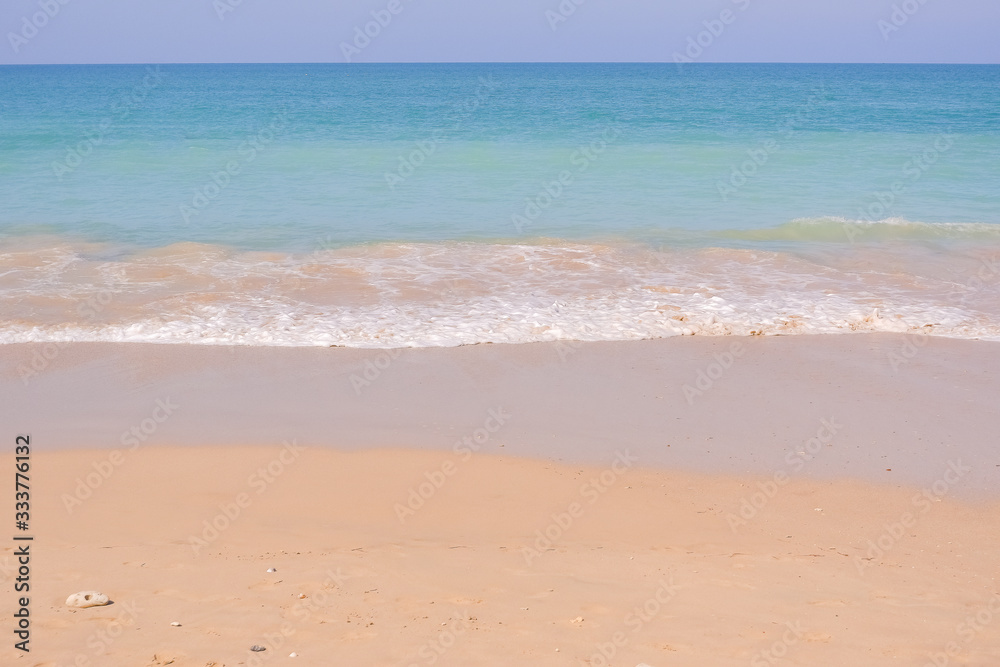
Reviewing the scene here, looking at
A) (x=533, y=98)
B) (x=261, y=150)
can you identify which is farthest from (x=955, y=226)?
(x=533, y=98)

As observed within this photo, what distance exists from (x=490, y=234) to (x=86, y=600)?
35.7ft

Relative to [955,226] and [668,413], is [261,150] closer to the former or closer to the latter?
[955,226]

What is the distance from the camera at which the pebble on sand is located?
12.9ft

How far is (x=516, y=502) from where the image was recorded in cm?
541

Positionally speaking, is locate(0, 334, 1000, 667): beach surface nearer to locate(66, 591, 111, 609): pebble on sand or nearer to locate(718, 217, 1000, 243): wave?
locate(66, 591, 111, 609): pebble on sand

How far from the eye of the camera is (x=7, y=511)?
17.1 feet

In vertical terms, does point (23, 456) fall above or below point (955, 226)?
above

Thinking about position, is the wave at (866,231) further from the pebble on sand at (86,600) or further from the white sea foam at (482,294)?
the pebble on sand at (86,600)

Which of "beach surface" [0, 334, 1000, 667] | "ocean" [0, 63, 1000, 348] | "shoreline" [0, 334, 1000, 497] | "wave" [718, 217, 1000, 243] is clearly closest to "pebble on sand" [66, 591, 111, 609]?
"beach surface" [0, 334, 1000, 667]

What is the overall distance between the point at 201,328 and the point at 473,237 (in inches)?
236

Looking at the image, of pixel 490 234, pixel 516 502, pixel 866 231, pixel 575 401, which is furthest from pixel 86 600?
pixel 866 231

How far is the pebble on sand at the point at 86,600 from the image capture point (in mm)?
3920

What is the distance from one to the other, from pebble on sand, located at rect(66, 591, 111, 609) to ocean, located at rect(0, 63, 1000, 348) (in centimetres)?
482

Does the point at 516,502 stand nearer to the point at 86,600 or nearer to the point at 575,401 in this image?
the point at 575,401
